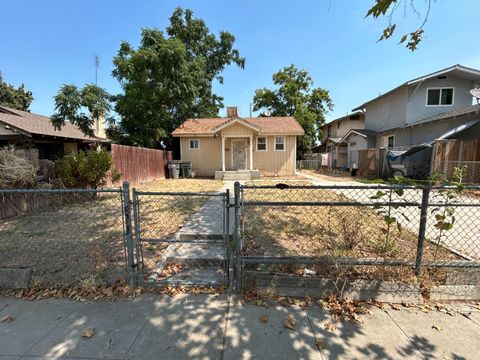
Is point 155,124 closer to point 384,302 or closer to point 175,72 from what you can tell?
point 175,72

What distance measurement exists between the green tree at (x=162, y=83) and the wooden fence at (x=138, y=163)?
3785 millimetres

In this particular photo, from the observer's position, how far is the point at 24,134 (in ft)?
35.4

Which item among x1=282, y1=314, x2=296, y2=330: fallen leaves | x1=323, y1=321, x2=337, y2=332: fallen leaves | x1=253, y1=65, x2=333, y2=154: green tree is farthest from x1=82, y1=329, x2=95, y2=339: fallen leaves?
x1=253, y1=65, x2=333, y2=154: green tree

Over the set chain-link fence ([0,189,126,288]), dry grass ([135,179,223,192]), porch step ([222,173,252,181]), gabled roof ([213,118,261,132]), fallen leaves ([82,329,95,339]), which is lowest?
fallen leaves ([82,329,95,339])

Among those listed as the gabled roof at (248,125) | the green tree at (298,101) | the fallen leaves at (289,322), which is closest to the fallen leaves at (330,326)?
the fallen leaves at (289,322)

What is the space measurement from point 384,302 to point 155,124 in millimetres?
18474

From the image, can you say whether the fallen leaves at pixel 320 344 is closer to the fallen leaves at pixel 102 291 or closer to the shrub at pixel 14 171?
the fallen leaves at pixel 102 291

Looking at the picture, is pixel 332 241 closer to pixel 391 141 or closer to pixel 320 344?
pixel 320 344

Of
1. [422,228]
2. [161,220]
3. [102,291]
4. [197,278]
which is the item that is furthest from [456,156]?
[102,291]

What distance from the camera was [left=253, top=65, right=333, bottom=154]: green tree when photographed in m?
30.8

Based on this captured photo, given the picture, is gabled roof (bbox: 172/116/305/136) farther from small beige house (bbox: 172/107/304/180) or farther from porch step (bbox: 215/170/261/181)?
porch step (bbox: 215/170/261/181)

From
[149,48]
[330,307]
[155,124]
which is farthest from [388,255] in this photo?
[155,124]

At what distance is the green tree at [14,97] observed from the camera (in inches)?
1041

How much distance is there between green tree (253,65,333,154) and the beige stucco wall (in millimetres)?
14052
